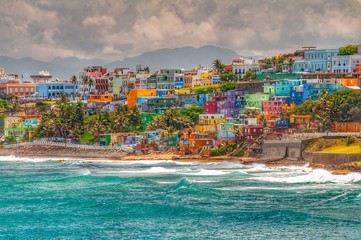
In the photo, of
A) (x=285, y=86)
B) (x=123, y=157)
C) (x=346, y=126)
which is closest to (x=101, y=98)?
(x=285, y=86)

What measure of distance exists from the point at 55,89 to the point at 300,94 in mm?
67208

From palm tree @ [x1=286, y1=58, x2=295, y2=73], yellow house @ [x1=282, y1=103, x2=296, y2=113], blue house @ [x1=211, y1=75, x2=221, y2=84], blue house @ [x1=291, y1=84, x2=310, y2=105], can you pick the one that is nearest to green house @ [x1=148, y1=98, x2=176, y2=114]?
blue house @ [x1=211, y1=75, x2=221, y2=84]

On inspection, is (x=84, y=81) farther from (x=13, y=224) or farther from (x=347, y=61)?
(x=13, y=224)

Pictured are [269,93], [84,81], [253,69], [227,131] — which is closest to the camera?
[227,131]

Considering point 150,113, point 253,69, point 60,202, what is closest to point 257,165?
point 60,202

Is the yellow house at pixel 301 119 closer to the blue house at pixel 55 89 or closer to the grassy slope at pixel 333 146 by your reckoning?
the grassy slope at pixel 333 146

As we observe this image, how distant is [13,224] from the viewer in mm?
57812

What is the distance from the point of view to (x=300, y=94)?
117125 millimetres

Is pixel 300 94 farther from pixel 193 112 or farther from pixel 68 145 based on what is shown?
pixel 68 145

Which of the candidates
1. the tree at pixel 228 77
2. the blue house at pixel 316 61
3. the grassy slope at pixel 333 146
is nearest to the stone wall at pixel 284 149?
the grassy slope at pixel 333 146

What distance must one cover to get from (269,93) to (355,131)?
27.7m

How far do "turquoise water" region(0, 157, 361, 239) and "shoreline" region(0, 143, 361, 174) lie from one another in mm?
1780

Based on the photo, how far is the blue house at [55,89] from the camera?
166 meters

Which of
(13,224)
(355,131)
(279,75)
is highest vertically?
(279,75)
